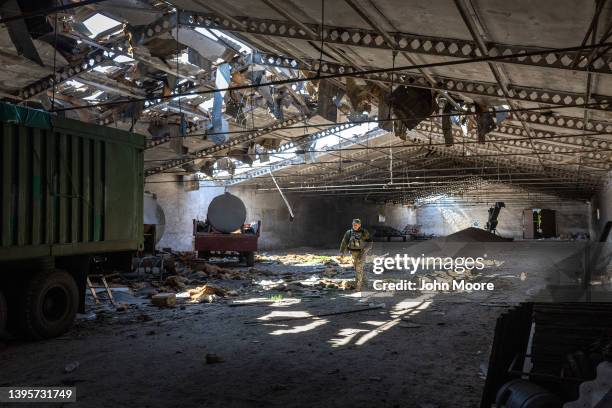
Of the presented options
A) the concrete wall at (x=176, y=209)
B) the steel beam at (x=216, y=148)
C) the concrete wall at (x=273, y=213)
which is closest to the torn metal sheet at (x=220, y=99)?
the steel beam at (x=216, y=148)

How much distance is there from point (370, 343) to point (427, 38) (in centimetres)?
439

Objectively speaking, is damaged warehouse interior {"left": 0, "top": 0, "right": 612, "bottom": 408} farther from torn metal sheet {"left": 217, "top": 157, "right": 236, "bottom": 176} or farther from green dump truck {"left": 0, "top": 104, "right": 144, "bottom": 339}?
torn metal sheet {"left": 217, "top": 157, "right": 236, "bottom": 176}

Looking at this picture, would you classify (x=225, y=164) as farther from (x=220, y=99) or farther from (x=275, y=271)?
(x=220, y=99)

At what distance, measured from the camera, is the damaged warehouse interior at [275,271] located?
4.84 metres

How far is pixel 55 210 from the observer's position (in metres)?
7.09

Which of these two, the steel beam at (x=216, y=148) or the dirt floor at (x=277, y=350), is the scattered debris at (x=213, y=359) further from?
the steel beam at (x=216, y=148)

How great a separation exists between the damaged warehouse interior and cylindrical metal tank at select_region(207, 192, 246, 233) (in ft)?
7.06

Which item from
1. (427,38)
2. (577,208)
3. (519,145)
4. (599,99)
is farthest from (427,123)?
(577,208)

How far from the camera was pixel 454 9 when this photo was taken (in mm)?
5836

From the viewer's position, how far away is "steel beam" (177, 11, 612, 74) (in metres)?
6.83

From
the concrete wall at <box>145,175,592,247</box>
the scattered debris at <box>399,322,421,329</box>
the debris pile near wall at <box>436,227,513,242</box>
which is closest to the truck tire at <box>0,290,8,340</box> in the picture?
the scattered debris at <box>399,322,421,329</box>

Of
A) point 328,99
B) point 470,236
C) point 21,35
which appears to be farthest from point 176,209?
point 21,35

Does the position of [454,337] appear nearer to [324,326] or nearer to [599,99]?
[324,326]

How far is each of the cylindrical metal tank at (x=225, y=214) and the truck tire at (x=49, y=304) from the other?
10868 millimetres
